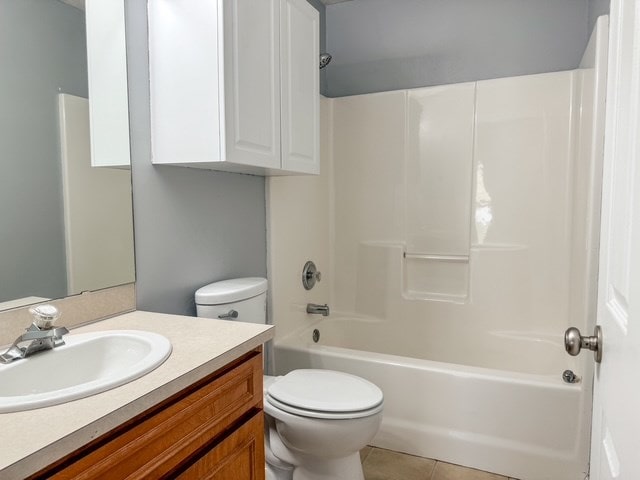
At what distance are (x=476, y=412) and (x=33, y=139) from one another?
6.28 ft

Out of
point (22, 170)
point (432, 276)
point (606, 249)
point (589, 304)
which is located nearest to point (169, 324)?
point (22, 170)

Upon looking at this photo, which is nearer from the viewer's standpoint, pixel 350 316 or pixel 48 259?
pixel 48 259

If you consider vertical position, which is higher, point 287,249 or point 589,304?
point 287,249

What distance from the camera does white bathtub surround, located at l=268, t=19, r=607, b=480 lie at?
1.87m

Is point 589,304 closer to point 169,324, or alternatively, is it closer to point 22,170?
point 169,324

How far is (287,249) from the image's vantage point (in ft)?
7.84

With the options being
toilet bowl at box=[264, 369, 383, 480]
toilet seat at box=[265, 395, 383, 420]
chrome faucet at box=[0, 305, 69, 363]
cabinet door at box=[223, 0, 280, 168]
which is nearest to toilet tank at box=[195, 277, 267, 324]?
toilet bowl at box=[264, 369, 383, 480]

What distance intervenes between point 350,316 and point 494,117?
1.50m

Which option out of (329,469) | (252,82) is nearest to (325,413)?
(329,469)

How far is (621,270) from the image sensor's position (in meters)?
0.68

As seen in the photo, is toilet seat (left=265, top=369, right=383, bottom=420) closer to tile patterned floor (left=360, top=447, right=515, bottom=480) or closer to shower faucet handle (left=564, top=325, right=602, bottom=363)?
tile patterned floor (left=360, top=447, right=515, bottom=480)

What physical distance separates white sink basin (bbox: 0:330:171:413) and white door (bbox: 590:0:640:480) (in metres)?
0.83

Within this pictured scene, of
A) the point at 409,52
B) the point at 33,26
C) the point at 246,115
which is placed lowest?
the point at 246,115

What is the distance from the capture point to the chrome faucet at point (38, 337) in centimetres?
97
